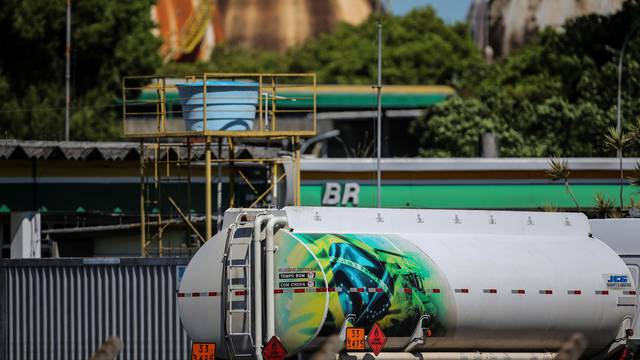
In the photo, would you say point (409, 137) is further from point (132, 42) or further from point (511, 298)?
point (511, 298)

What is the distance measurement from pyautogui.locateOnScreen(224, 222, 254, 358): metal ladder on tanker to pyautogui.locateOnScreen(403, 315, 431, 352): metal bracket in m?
2.50

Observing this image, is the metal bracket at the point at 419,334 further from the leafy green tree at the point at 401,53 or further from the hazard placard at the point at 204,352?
the leafy green tree at the point at 401,53

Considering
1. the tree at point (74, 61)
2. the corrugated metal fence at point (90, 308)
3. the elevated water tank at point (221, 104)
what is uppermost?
the tree at point (74, 61)

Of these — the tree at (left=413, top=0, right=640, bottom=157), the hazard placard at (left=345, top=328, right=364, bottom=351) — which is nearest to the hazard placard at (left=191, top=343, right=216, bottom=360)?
the hazard placard at (left=345, top=328, right=364, bottom=351)

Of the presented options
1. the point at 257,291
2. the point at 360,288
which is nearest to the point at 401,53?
the point at 360,288

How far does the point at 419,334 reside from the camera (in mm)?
19344

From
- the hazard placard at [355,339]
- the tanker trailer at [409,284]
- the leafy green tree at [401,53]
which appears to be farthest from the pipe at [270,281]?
the leafy green tree at [401,53]

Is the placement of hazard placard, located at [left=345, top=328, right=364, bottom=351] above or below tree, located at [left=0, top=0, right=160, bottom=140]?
below

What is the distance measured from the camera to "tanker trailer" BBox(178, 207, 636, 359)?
60.5ft

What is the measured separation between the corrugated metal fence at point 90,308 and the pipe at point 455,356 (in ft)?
27.6

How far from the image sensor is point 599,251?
21.7 metres

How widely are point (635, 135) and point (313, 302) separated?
49.9 feet

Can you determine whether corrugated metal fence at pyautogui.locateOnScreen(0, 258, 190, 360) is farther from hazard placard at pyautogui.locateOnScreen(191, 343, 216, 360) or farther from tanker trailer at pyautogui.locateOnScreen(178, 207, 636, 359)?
hazard placard at pyautogui.locateOnScreen(191, 343, 216, 360)

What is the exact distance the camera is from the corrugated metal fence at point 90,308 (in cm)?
2678
